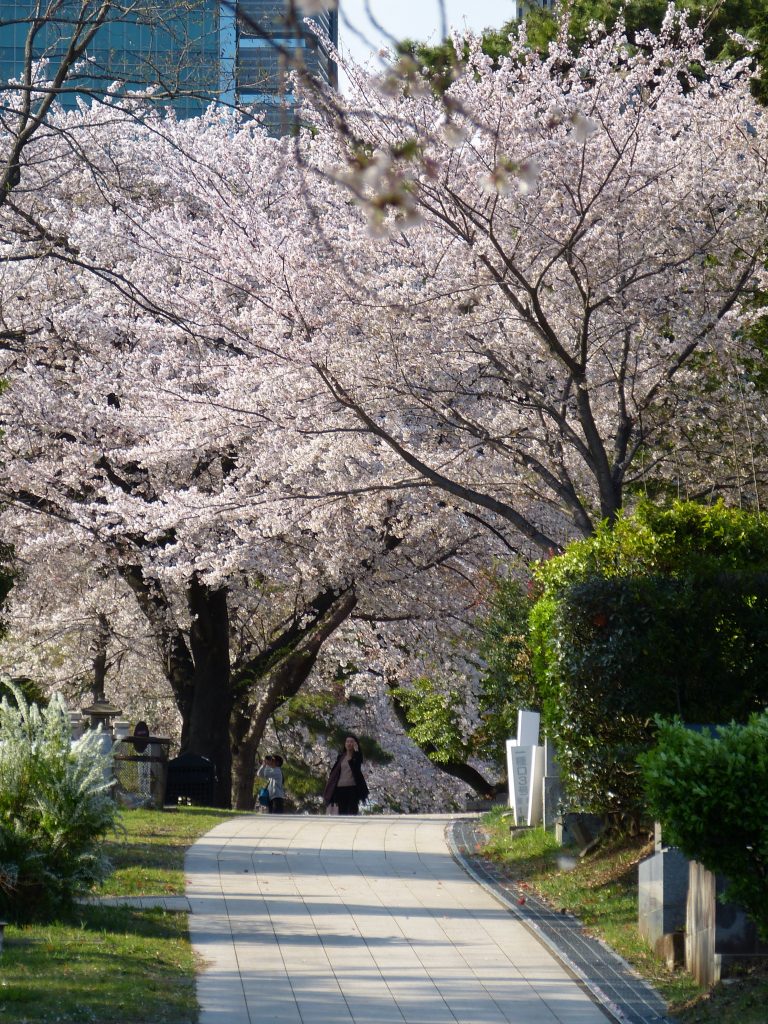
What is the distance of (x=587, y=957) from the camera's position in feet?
26.6

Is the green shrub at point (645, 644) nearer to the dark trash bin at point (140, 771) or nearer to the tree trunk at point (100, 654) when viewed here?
the dark trash bin at point (140, 771)

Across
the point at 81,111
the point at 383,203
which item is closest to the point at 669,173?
the point at 383,203

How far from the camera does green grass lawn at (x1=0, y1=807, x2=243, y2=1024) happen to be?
6.29 m

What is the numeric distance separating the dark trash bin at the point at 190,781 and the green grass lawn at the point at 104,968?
8890mm

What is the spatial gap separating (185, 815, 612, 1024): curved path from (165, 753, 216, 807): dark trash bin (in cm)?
601

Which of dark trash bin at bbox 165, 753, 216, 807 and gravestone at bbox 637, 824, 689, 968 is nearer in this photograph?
gravestone at bbox 637, 824, 689, 968

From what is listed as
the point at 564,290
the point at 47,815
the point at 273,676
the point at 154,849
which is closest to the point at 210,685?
the point at 273,676

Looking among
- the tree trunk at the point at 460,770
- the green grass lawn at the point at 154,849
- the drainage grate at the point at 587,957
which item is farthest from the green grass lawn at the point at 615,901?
the tree trunk at the point at 460,770

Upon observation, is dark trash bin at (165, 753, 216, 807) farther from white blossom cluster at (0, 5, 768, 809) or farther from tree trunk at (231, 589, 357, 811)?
white blossom cluster at (0, 5, 768, 809)

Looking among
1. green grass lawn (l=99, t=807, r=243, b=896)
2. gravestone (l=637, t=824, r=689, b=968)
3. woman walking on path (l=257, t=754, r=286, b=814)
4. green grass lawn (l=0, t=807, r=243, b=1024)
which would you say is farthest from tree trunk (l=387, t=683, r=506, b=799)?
gravestone (l=637, t=824, r=689, b=968)

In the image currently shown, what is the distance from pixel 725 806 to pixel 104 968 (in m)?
3.63

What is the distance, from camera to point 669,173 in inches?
480

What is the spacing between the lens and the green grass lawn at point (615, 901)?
6465 mm

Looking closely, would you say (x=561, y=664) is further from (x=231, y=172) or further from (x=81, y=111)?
(x=81, y=111)
